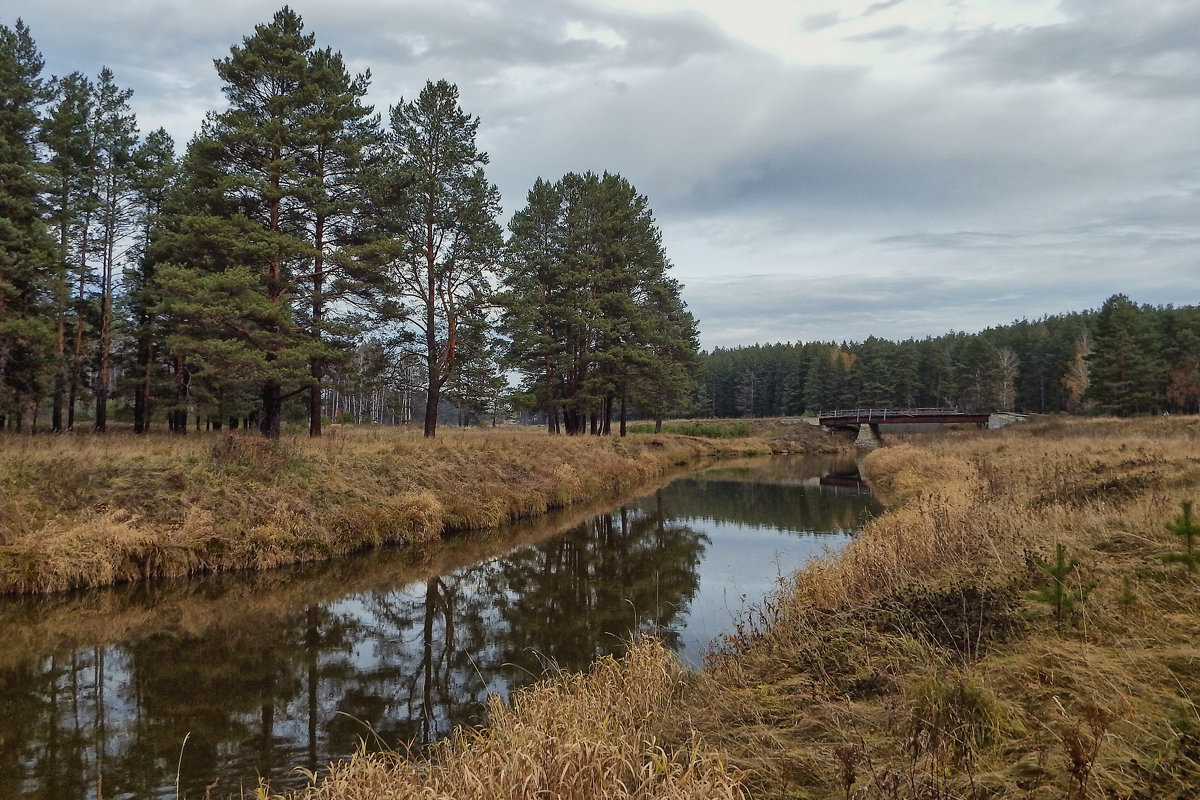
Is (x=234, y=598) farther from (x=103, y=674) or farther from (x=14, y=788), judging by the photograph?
(x=14, y=788)

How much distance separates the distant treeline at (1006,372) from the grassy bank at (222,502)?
64.9m

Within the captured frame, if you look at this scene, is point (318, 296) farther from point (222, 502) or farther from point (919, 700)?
point (919, 700)

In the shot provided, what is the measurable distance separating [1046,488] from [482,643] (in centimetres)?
1219

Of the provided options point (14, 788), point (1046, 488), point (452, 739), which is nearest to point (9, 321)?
point (14, 788)

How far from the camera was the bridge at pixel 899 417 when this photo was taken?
204ft

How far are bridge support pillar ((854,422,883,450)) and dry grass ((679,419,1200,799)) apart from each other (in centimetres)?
5604

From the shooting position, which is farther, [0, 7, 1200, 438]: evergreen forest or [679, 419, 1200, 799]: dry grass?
[0, 7, 1200, 438]: evergreen forest

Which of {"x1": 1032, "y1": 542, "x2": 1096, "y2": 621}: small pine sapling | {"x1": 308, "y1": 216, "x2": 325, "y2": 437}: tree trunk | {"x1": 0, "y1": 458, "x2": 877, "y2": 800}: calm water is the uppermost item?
{"x1": 308, "y1": 216, "x2": 325, "y2": 437}: tree trunk

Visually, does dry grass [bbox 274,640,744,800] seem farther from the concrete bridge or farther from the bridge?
the bridge

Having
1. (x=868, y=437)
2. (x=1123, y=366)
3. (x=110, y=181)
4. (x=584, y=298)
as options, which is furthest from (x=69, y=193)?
(x=1123, y=366)

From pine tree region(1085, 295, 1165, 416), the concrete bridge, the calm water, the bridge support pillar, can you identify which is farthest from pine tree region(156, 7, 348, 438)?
pine tree region(1085, 295, 1165, 416)

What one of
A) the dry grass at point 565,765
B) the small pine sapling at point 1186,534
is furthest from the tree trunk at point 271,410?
the small pine sapling at point 1186,534

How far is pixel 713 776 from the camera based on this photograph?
13.8 feet

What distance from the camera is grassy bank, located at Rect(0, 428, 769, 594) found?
38.9 feet
